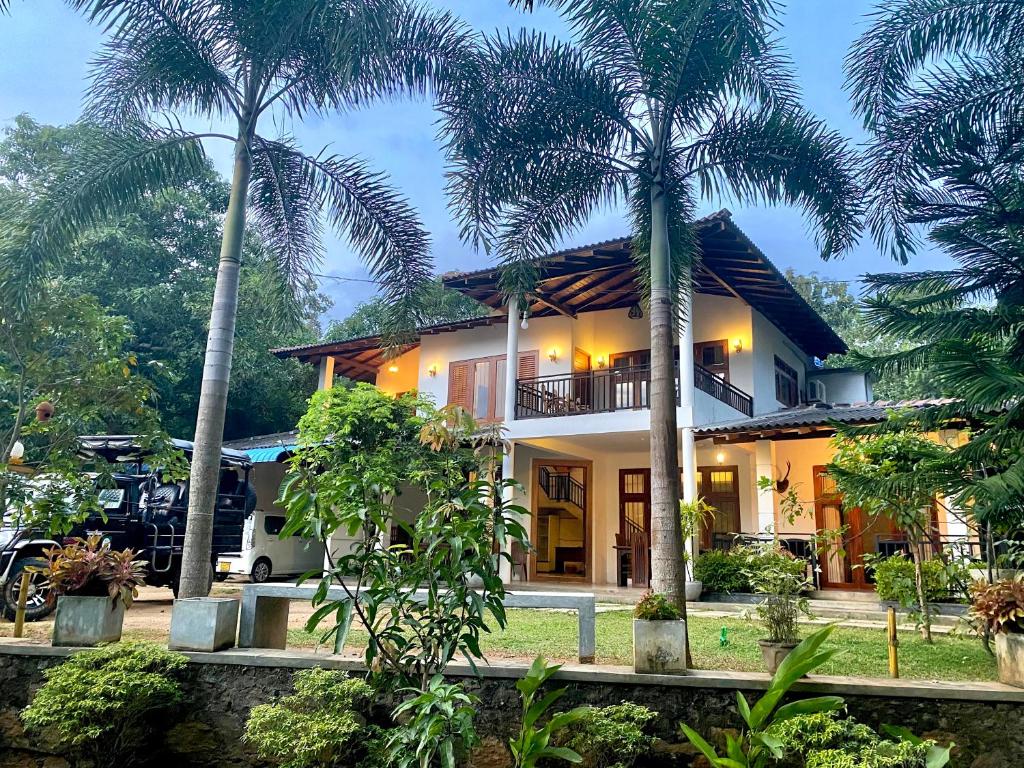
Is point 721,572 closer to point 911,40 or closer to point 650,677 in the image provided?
point 650,677

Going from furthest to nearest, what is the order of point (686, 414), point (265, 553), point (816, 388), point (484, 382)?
point (816, 388) → point (484, 382) → point (265, 553) → point (686, 414)

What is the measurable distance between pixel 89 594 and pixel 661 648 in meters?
4.13

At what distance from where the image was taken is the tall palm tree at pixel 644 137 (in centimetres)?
631

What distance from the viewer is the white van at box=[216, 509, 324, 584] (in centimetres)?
1323

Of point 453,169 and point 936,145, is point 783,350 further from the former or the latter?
point 453,169

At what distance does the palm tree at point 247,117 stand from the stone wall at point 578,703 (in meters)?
1.32

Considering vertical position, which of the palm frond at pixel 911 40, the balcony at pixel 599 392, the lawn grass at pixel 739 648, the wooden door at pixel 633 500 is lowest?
the lawn grass at pixel 739 648

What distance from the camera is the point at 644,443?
1411 cm

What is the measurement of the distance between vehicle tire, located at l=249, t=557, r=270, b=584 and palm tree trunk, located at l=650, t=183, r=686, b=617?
404 inches

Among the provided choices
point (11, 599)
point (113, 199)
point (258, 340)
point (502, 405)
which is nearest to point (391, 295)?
point (113, 199)

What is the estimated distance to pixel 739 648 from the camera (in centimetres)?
631

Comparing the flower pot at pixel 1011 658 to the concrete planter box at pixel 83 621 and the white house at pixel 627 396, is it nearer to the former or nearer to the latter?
the concrete planter box at pixel 83 621

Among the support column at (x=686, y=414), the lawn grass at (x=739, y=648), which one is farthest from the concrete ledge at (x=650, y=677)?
the support column at (x=686, y=414)

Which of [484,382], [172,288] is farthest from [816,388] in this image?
[172,288]
